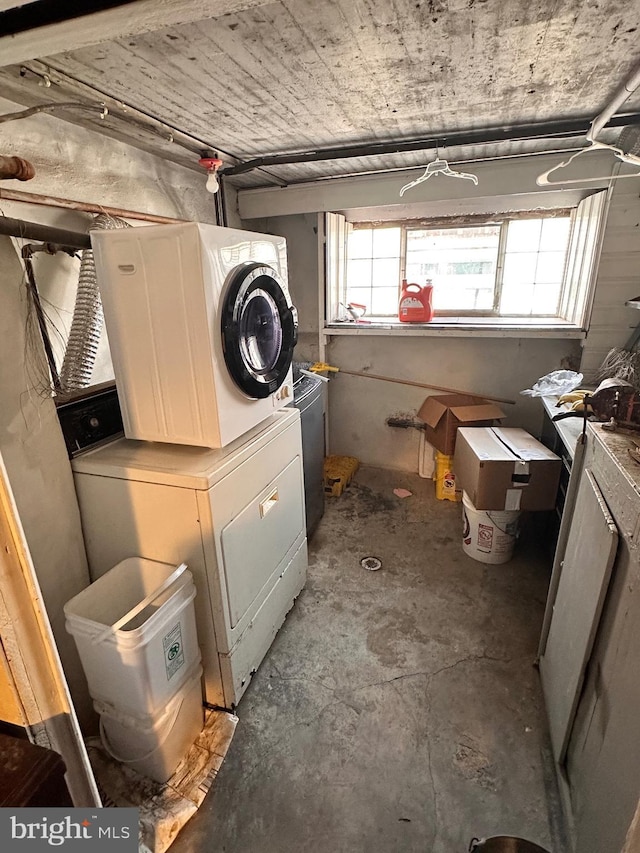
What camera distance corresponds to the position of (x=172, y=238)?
1.36 m

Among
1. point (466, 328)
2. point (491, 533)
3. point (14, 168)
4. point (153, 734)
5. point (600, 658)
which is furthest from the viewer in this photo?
point (466, 328)

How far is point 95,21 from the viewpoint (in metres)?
0.87

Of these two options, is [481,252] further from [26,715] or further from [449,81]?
[26,715]

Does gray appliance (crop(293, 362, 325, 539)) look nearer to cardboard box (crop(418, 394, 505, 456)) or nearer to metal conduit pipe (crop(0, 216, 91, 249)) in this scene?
cardboard box (crop(418, 394, 505, 456))

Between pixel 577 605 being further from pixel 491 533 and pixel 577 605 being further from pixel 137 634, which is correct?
pixel 137 634

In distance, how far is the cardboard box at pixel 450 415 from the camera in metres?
3.09

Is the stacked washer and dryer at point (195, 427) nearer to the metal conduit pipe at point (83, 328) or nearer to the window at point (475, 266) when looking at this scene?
the metal conduit pipe at point (83, 328)

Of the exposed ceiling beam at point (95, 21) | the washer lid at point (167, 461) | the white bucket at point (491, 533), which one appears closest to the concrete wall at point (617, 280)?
the white bucket at point (491, 533)

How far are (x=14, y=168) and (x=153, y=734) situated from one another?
1.69 metres

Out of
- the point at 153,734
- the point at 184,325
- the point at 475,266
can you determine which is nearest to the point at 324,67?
the point at 184,325

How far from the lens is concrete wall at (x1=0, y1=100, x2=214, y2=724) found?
1.32 meters

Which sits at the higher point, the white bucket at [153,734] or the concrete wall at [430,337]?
the concrete wall at [430,337]

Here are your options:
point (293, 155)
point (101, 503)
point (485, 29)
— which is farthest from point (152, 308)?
point (293, 155)

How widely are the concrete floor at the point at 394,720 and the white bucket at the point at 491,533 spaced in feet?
0.22
